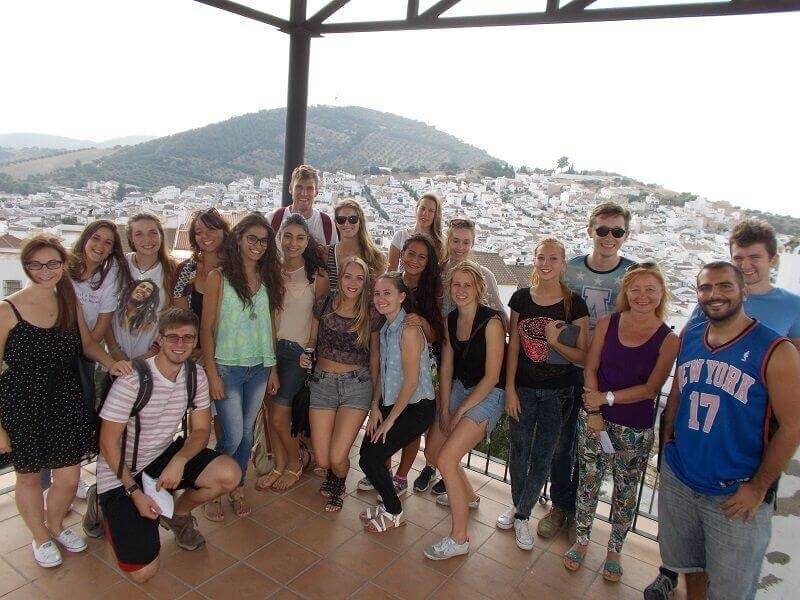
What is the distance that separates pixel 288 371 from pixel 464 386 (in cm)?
112

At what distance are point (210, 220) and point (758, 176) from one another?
10.8 ft

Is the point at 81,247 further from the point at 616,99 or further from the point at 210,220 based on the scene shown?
the point at 616,99

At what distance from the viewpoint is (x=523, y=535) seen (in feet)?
8.74

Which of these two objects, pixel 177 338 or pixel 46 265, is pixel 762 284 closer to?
pixel 177 338

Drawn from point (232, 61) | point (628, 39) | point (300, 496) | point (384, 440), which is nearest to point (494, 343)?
point (384, 440)

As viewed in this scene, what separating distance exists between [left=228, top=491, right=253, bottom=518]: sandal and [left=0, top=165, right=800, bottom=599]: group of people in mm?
14

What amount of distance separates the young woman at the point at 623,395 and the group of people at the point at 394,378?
1cm

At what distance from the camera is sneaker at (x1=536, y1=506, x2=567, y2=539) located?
276 centimetres

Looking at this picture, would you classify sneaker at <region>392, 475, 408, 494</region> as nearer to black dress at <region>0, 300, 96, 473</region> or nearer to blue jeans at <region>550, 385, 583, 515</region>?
blue jeans at <region>550, 385, 583, 515</region>

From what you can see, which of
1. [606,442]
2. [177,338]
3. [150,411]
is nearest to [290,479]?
[150,411]

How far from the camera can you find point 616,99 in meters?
4.14

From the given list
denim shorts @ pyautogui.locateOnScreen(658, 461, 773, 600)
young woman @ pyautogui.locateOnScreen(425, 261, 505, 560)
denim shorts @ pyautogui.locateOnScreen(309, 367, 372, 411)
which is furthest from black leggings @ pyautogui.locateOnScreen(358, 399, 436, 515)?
denim shorts @ pyautogui.locateOnScreen(658, 461, 773, 600)

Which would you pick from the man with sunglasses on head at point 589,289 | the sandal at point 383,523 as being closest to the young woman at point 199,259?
the sandal at point 383,523

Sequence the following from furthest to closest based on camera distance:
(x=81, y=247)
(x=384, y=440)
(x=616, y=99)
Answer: (x=616, y=99) < (x=384, y=440) < (x=81, y=247)
